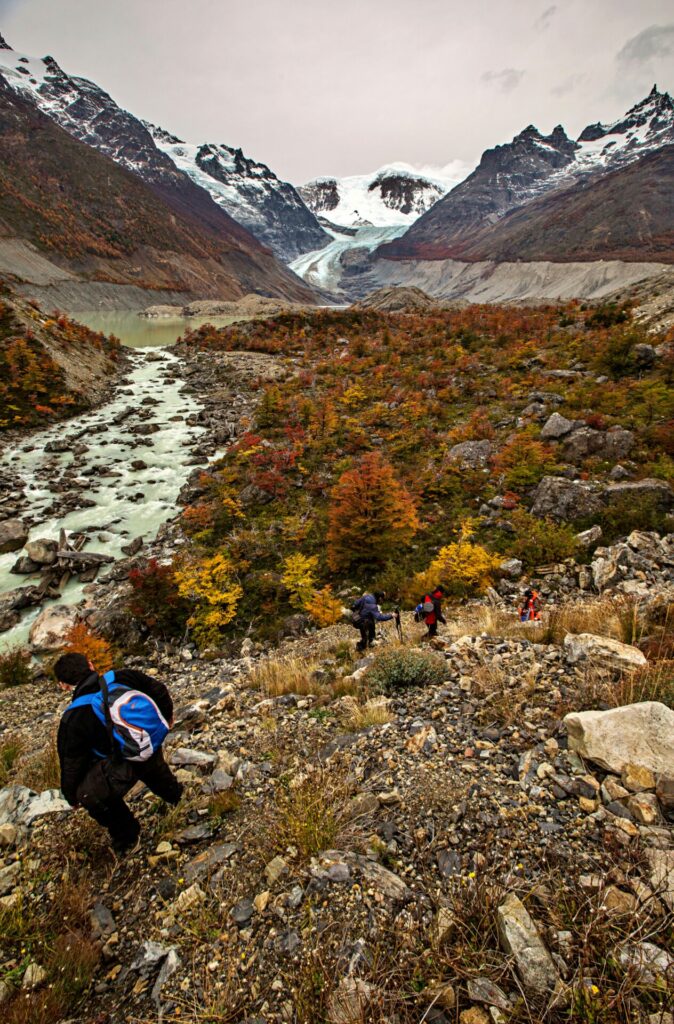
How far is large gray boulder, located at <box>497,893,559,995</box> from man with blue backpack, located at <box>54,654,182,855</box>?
9.04 feet

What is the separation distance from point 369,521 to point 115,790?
24.2 feet

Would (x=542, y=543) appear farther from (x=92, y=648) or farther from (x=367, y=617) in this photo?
(x=92, y=648)

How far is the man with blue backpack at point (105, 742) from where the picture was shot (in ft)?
11.2

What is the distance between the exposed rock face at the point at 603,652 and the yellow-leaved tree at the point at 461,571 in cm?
373

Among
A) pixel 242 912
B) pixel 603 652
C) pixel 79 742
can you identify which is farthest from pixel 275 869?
pixel 603 652

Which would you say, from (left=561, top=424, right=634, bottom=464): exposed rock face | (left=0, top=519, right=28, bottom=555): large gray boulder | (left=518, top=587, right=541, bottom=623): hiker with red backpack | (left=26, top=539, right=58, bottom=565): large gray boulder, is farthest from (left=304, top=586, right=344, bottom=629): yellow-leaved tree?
(left=0, top=519, right=28, bottom=555): large gray boulder

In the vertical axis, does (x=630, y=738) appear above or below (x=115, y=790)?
above

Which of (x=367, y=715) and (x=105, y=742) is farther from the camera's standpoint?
(x=367, y=715)

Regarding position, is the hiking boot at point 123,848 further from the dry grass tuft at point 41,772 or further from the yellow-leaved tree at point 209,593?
the yellow-leaved tree at point 209,593

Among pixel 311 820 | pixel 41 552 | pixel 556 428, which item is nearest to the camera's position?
pixel 311 820

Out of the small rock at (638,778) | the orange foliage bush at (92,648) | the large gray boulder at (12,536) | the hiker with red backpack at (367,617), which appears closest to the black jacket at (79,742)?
the small rock at (638,778)

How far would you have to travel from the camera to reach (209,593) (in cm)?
935

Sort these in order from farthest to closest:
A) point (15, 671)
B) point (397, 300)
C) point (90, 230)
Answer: point (90, 230)
point (397, 300)
point (15, 671)

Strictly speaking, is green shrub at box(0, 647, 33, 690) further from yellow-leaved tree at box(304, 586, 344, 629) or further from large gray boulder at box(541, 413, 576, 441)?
large gray boulder at box(541, 413, 576, 441)
